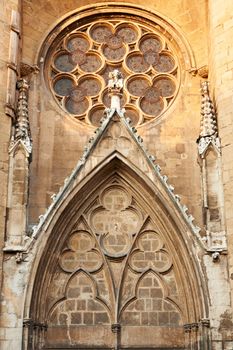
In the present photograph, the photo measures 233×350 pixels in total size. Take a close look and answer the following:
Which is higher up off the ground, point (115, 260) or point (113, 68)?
point (113, 68)

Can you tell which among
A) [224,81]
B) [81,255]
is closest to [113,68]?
[224,81]

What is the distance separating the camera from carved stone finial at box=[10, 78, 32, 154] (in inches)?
464

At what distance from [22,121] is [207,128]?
331 cm

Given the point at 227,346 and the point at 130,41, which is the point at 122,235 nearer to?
the point at 227,346

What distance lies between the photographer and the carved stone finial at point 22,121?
38.7ft

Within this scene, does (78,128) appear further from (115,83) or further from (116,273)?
(116,273)

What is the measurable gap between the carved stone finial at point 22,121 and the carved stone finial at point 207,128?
3045 mm

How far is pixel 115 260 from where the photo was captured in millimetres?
11867

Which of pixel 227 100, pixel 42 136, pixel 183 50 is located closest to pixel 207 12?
pixel 183 50

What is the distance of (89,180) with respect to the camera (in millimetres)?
11914

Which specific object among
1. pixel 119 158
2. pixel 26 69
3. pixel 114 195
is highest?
pixel 26 69

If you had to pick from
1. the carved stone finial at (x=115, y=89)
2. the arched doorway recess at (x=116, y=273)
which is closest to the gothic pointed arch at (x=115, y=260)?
the arched doorway recess at (x=116, y=273)

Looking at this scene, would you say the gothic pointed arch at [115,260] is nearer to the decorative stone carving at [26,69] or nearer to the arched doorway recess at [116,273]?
the arched doorway recess at [116,273]

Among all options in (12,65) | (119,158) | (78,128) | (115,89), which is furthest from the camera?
(78,128)
